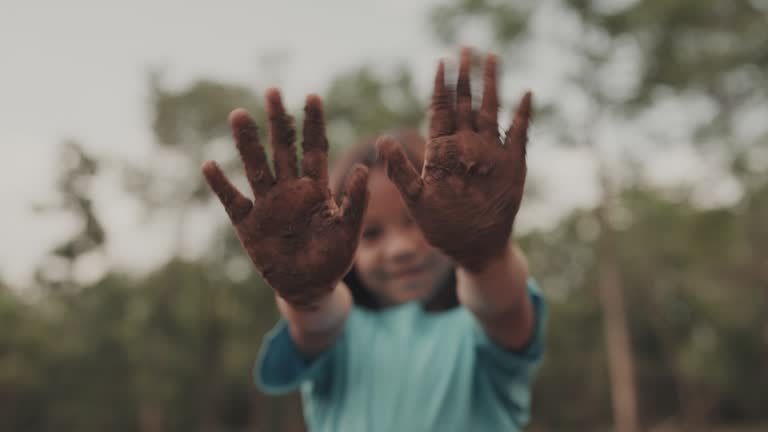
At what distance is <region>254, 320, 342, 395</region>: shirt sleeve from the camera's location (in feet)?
6.61

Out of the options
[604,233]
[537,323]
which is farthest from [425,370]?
[604,233]

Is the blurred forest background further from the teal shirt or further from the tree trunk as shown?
the teal shirt

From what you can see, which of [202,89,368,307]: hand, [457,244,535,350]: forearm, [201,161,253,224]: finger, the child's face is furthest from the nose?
[201,161,253,224]: finger

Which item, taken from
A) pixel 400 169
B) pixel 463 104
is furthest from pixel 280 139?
pixel 463 104

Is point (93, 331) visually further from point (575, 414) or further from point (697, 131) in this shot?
point (575, 414)

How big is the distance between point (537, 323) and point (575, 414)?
103 feet

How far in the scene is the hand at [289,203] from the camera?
1.37 metres

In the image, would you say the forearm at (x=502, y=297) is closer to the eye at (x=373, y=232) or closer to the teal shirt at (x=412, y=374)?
the teal shirt at (x=412, y=374)

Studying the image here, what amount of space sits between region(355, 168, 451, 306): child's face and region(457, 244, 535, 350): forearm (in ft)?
1.44

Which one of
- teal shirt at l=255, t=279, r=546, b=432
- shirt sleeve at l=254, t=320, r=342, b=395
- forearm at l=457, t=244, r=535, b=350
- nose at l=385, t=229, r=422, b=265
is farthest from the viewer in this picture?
nose at l=385, t=229, r=422, b=265

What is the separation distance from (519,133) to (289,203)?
54 cm

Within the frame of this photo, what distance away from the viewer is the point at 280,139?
1.40 m

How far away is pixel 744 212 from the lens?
53.0 ft

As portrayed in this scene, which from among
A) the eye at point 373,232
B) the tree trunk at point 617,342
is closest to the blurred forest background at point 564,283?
the tree trunk at point 617,342
